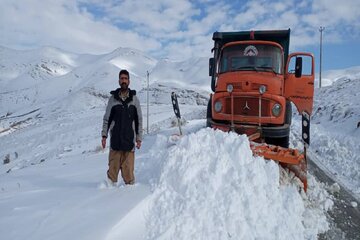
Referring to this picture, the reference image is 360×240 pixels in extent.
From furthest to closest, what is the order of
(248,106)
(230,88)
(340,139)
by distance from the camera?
(340,139) < (230,88) < (248,106)

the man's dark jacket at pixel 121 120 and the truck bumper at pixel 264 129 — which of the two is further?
the truck bumper at pixel 264 129

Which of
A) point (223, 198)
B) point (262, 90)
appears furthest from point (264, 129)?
point (223, 198)

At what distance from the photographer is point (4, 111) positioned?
11925 cm

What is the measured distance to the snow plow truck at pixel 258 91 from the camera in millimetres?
8102

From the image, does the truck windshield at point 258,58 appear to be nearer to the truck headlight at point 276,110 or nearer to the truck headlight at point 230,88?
the truck headlight at point 230,88

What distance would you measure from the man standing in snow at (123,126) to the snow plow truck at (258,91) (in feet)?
8.94

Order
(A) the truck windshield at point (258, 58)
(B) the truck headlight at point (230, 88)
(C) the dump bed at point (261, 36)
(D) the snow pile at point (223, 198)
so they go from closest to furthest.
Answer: (D) the snow pile at point (223, 198) → (B) the truck headlight at point (230, 88) → (A) the truck windshield at point (258, 58) → (C) the dump bed at point (261, 36)

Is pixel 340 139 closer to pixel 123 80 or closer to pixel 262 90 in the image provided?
pixel 262 90

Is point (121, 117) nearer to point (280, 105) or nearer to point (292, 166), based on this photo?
point (292, 166)

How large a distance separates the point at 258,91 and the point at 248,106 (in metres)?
0.40

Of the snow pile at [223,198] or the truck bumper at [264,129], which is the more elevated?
the truck bumper at [264,129]

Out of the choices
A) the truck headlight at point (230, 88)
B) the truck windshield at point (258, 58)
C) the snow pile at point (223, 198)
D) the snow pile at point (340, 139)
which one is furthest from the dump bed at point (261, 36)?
the snow pile at point (223, 198)

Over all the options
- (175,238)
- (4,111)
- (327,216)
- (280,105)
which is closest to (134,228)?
(175,238)

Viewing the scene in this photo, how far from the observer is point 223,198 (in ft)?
15.9
